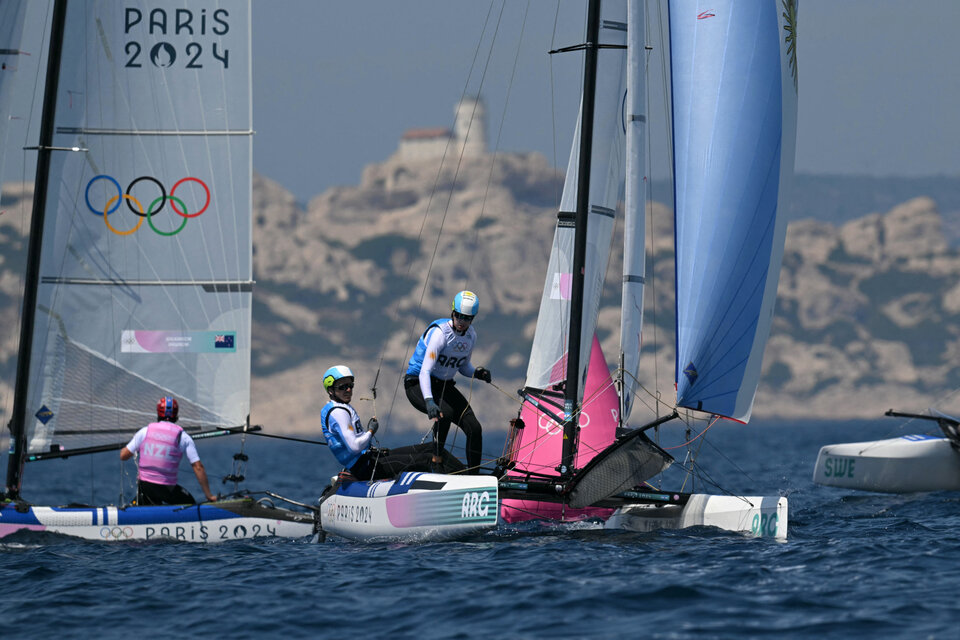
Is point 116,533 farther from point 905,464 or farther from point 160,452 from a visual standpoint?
point 905,464

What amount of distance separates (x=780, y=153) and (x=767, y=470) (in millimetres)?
21297

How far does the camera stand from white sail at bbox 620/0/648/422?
13.4 m

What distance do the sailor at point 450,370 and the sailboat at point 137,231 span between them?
1.67 m

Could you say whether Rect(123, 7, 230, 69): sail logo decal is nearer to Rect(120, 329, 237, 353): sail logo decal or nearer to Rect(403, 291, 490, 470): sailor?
Rect(120, 329, 237, 353): sail logo decal

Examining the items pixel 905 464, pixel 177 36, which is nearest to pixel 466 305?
pixel 177 36

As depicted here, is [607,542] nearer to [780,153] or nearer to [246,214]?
[780,153]

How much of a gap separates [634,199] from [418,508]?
14.5ft

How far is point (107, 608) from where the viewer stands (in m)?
9.02

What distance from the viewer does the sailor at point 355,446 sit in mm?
11766

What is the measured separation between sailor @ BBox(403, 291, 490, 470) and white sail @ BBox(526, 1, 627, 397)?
1.10 meters

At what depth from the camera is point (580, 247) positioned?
39.3 feet

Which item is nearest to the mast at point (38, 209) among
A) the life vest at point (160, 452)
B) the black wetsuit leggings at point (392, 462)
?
the life vest at point (160, 452)

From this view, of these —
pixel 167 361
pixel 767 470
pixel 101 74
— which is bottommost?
pixel 767 470

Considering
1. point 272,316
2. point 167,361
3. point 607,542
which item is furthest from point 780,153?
point 272,316
